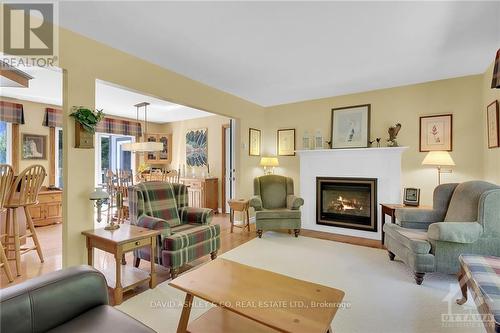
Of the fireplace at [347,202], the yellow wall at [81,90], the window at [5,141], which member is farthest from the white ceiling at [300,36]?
the window at [5,141]

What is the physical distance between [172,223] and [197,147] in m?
3.69

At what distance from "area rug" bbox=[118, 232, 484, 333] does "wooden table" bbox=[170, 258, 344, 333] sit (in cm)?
46

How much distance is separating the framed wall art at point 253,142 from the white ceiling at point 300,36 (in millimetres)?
1467

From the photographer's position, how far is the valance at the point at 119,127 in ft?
19.1

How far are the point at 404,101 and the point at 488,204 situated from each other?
7.35 feet

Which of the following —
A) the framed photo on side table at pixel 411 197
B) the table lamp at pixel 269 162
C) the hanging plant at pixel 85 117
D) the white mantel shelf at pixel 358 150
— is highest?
the hanging plant at pixel 85 117

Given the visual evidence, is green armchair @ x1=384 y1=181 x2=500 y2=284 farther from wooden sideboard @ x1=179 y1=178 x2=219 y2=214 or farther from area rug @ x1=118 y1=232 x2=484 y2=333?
wooden sideboard @ x1=179 y1=178 x2=219 y2=214

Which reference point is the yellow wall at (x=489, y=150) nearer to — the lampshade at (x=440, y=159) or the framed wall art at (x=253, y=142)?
the lampshade at (x=440, y=159)

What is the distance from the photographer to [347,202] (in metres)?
4.46

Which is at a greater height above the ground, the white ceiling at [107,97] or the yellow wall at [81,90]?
the white ceiling at [107,97]

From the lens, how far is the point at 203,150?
21.1 feet

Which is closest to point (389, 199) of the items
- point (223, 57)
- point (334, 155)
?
point (334, 155)

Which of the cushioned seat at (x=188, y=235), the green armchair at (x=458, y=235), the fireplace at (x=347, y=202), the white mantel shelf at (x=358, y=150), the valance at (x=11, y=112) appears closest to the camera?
the green armchair at (x=458, y=235)

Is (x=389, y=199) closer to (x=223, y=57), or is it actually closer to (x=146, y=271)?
(x=223, y=57)
